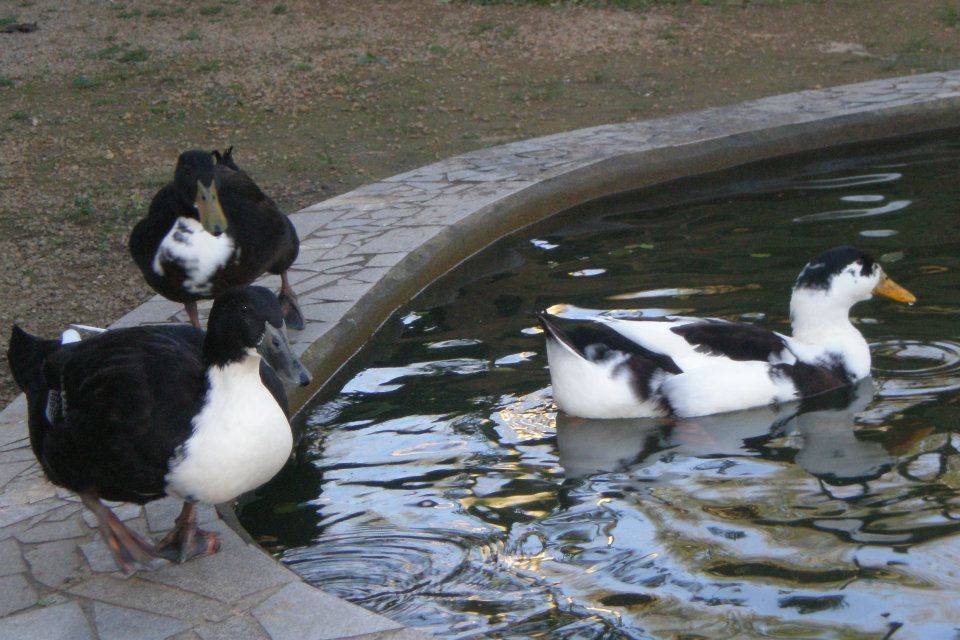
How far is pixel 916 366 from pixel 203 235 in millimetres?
3351

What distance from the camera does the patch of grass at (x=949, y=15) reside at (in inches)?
449

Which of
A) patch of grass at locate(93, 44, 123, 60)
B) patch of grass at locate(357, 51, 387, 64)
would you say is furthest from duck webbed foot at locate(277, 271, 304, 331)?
patch of grass at locate(93, 44, 123, 60)

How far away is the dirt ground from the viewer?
25.7ft

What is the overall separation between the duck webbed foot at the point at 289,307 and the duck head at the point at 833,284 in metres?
2.42

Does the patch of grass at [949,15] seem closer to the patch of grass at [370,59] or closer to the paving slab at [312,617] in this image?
the patch of grass at [370,59]

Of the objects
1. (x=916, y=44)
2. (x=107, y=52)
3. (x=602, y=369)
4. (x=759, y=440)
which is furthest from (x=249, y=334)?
(x=107, y=52)

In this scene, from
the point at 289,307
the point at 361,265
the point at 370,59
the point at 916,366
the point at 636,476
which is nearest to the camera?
the point at 636,476

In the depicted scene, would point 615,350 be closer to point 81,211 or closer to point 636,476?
point 636,476

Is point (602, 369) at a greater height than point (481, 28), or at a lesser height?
lesser

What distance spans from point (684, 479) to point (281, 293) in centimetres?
242

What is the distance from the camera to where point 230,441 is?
360 cm

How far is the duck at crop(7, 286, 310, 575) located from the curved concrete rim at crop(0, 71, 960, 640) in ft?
0.76

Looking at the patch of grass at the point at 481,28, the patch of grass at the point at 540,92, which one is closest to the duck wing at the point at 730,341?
the patch of grass at the point at 540,92

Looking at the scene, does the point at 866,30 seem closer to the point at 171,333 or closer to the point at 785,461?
the point at 785,461
